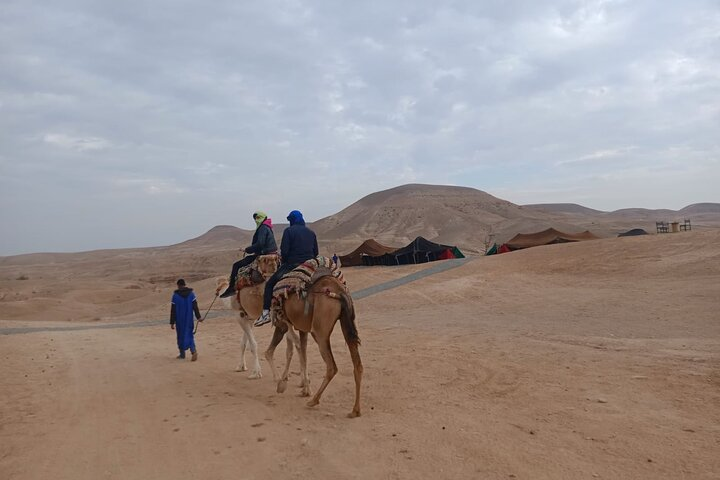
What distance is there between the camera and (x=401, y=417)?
262 inches

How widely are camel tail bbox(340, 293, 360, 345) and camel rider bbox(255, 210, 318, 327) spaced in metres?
1.36

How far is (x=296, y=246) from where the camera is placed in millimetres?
8500

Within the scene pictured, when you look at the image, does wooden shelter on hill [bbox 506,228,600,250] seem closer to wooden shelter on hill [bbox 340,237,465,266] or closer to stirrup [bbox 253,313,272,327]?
wooden shelter on hill [bbox 340,237,465,266]

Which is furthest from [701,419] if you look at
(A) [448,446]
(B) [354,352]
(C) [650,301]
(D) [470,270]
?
(D) [470,270]

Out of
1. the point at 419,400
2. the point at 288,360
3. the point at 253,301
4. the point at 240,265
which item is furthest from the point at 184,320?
the point at 419,400

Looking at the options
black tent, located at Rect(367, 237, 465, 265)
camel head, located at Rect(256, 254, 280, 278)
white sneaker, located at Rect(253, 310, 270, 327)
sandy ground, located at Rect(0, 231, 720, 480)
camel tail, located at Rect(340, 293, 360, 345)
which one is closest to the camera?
sandy ground, located at Rect(0, 231, 720, 480)

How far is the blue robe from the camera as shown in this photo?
1195 cm

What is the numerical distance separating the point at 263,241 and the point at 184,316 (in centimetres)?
400

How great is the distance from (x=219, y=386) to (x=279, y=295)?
221cm

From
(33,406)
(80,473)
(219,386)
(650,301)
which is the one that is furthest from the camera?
(650,301)

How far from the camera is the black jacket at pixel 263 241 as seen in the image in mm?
9414

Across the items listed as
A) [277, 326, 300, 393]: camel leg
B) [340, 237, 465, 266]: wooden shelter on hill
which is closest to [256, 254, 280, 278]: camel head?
[277, 326, 300, 393]: camel leg

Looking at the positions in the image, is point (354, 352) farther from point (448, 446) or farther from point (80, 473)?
point (80, 473)

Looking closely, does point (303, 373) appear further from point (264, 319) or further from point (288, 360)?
point (264, 319)
